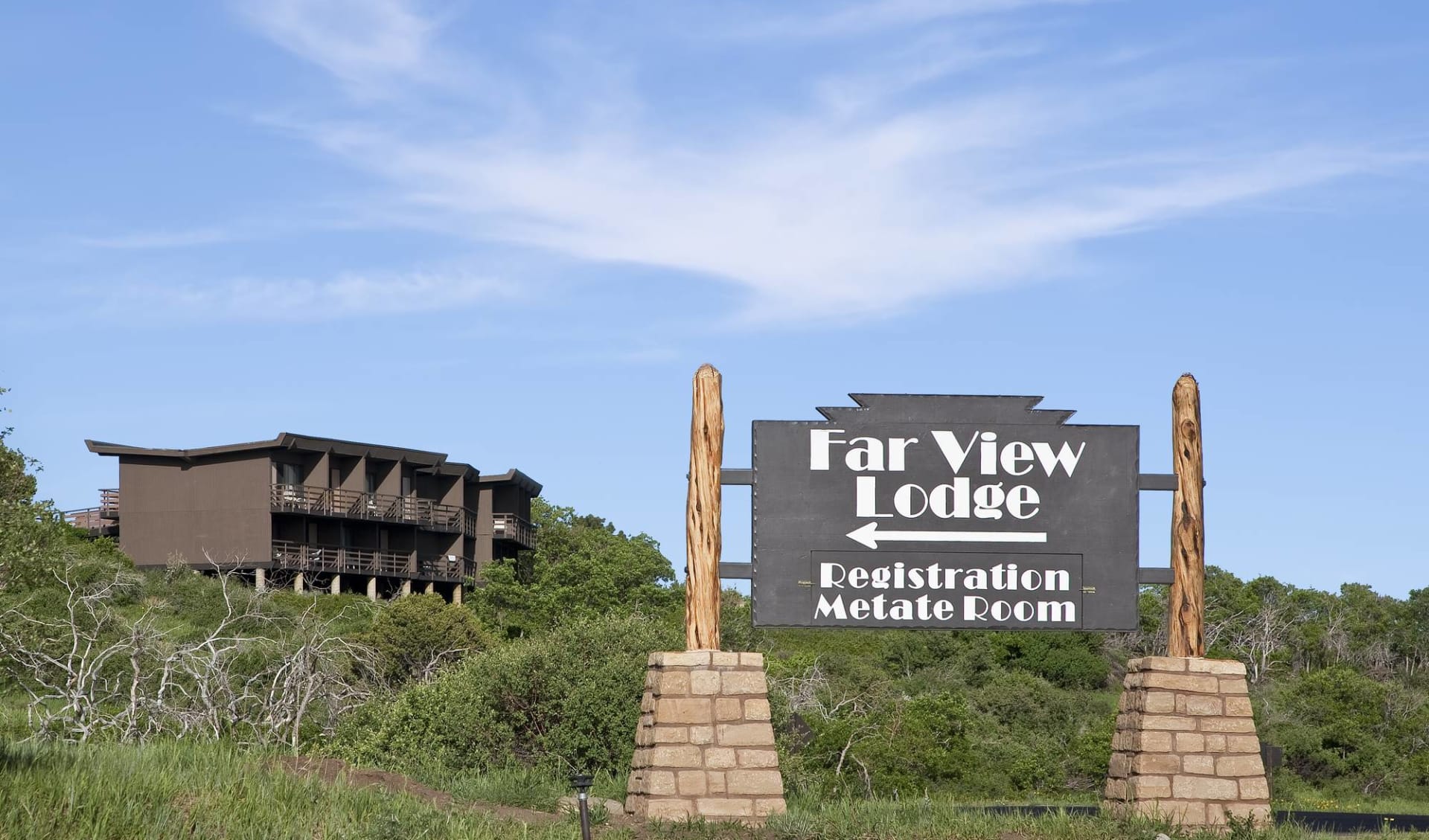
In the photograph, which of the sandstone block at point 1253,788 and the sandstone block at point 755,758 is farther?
the sandstone block at point 1253,788

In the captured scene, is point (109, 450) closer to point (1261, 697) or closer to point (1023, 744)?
point (1023, 744)

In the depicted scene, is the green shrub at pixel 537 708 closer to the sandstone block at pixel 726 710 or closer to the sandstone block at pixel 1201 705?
the sandstone block at pixel 726 710

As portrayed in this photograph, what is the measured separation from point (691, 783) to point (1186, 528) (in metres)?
6.52

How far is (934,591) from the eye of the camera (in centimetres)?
1681

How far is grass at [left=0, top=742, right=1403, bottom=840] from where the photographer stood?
1335cm

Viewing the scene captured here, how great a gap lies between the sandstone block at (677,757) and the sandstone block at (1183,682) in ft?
17.3

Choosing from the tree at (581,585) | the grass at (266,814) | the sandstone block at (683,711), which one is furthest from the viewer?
the tree at (581,585)

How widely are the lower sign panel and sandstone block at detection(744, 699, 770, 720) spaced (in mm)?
1275

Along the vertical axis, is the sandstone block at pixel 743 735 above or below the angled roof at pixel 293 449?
below

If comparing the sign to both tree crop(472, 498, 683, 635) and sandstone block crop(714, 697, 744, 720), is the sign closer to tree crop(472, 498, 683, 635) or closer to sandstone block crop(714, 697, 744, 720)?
sandstone block crop(714, 697, 744, 720)

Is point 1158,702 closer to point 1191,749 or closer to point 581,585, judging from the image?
point 1191,749

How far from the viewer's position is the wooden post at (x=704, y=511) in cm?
1619

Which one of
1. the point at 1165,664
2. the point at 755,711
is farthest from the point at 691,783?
the point at 1165,664

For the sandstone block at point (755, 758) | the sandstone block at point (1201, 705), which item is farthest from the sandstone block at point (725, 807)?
the sandstone block at point (1201, 705)
